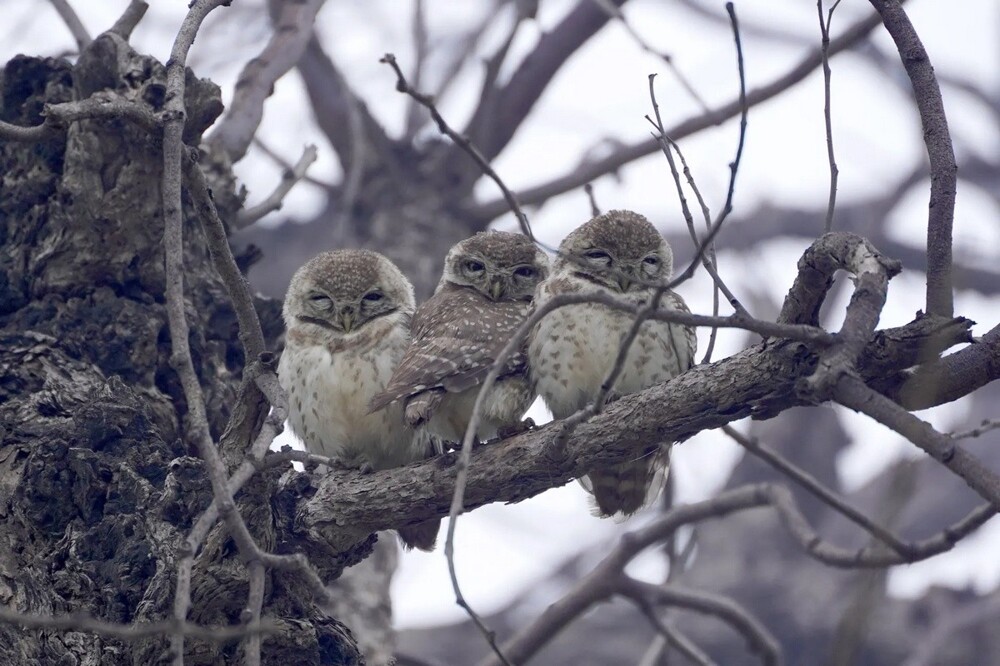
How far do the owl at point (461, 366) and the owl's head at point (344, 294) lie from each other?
0.17 meters

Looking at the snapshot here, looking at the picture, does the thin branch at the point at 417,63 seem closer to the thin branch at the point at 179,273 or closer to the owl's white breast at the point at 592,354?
the owl's white breast at the point at 592,354

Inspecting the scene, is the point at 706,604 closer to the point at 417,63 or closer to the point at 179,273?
the point at 179,273

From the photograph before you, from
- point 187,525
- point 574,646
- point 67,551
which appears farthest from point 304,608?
point 574,646

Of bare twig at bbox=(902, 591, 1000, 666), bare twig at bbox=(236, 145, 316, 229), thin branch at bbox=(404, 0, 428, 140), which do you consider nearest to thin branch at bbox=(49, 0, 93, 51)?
bare twig at bbox=(236, 145, 316, 229)

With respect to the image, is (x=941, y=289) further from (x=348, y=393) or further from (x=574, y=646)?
(x=574, y=646)

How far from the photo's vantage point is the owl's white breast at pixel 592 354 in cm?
406

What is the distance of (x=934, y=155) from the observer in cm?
295

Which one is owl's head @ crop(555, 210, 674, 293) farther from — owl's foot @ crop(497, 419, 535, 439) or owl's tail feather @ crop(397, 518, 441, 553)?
owl's tail feather @ crop(397, 518, 441, 553)

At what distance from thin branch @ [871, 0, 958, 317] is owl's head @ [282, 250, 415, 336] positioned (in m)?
2.33

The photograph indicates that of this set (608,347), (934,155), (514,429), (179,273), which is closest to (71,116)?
(179,273)

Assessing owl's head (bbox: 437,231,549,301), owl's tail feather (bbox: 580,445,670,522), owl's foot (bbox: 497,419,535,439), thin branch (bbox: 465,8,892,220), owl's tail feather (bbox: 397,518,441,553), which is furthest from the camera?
thin branch (bbox: 465,8,892,220)

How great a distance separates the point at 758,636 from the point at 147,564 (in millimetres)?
2430

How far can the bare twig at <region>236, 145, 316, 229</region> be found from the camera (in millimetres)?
5359

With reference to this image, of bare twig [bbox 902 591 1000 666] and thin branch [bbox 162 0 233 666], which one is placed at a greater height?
bare twig [bbox 902 591 1000 666]
